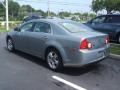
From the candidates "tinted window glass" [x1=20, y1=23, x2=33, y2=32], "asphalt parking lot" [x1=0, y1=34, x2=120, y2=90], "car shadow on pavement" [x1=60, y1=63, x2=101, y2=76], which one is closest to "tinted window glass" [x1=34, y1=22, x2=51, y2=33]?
"tinted window glass" [x1=20, y1=23, x2=33, y2=32]

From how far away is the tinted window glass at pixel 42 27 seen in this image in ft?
25.4

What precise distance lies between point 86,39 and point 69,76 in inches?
44.8

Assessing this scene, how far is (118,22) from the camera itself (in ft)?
42.4

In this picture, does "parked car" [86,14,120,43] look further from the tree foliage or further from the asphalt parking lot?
the tree foliage

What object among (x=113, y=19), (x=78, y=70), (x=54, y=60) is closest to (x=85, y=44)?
(x=78, y=70)

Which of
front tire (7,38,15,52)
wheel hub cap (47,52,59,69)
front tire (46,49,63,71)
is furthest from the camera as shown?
front tire (7,38,15,52)

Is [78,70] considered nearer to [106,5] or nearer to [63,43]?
[63,43]

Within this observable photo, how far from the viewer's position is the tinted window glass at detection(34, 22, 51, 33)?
25.4ft

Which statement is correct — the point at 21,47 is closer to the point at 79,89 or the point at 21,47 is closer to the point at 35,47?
the point at 35,47

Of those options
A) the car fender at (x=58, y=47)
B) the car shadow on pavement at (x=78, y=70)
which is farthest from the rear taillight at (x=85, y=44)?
the car shadow on pavement at (x=78, y=70)

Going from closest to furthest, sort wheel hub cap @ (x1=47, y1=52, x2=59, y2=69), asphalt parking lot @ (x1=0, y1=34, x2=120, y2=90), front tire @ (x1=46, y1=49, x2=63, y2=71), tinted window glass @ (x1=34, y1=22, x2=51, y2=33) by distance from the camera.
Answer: asphalt parking lot @ (x1=0, y1=34, x2=120, y2=90) → front tire @ (x1=46, y1=49, x2=63, y2=71) → wheel hub cap @ (x1=47, y1=52, x2=59, y2=69) → tinted window glass @ (x1=34, y1=22, x2=51, y2=33)

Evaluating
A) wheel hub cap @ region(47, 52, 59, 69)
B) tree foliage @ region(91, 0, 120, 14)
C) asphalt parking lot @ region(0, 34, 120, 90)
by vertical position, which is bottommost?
asphalt parking lot @ region(0, 34, 120, 90)

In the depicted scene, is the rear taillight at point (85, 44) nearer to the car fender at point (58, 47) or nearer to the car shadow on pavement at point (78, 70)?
the car fender at point (58, 47)

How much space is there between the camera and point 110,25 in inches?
516
